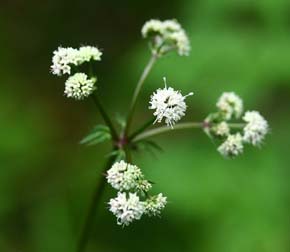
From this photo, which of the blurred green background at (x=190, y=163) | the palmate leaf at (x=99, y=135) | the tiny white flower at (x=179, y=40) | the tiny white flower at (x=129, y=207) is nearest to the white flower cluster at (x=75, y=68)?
the palmate leaf at (x=99, y=135)

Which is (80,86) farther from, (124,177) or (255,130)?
(255,130)

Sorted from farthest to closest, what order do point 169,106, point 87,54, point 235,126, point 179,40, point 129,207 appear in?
point 179,40, point 235,126, point 87,54, point 169,106, point 129,207

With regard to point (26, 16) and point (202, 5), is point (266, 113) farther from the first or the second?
point (26, 16)

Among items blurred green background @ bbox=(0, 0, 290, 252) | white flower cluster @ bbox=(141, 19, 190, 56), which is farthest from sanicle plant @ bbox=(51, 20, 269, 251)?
blurred green background @ bbox=(0, 0, 290, 252)

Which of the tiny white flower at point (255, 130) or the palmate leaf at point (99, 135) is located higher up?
the tiny white flower at point (255, 130)

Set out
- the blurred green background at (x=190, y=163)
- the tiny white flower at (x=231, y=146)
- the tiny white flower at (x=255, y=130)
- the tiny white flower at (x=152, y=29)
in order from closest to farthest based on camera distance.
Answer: the tiny white flower at (x=231, y=146) → the tiny white flower at (x=255, y=130) → the tiny white flower at (x=152, y=29) → the blurred green background at (x=190, y=163)

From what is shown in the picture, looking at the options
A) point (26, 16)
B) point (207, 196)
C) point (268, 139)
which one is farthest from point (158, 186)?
point (26, 16)

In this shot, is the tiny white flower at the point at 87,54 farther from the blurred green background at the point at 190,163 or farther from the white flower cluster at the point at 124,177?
the blurred green background at the point at 190,163

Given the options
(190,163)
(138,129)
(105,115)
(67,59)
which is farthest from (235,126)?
(190,163)
